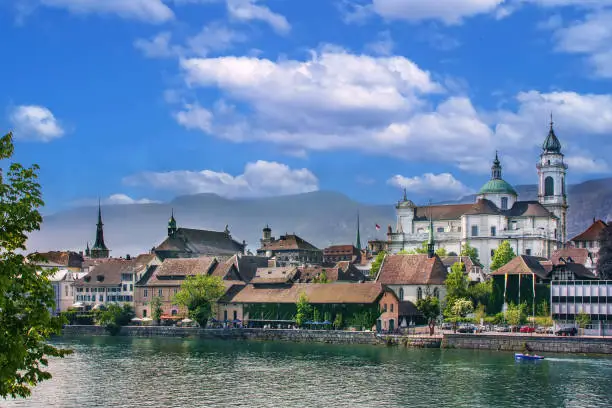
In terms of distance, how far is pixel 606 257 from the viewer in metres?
100

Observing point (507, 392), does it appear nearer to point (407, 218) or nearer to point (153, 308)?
point (153, 308)

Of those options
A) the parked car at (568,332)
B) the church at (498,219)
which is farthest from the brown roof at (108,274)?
the parked car at (568,332)

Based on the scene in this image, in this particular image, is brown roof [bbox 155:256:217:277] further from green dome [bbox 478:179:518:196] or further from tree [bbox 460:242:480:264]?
green dome [bbox 478:179:518:196]

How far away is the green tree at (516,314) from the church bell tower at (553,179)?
2988 inches

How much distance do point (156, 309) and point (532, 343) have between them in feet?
199

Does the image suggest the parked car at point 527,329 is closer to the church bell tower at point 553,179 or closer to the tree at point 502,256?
the tree at point 502,256

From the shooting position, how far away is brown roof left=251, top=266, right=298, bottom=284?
11575 centimetres

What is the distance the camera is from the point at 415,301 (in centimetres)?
10500

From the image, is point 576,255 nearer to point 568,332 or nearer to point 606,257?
point 606,257

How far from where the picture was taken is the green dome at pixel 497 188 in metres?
164

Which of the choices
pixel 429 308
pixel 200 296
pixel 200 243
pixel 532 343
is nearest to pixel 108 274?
pixel 200 243

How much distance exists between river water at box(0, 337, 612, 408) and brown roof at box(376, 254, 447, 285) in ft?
79.5

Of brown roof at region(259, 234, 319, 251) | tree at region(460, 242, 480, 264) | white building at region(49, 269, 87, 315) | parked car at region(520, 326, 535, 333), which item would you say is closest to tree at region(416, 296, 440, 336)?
parked car at region(520, 326, 535, 333)

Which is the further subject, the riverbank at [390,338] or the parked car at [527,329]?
the parked car at [527,329]
